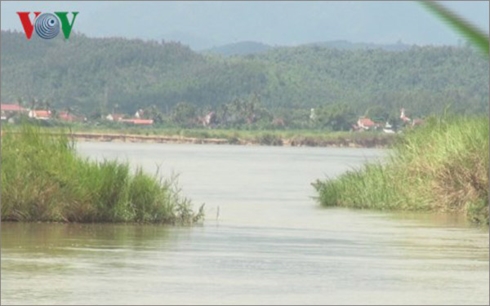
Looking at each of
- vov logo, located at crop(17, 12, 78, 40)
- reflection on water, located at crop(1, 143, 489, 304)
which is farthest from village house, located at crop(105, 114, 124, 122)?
vov logo, located at crop(17, 12, 78, 40)

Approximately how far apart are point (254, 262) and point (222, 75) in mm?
127093

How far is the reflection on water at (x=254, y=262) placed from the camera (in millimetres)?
12602

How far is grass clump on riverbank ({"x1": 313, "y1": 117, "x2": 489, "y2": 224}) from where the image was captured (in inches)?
973

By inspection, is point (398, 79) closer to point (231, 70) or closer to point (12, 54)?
point (231, 70)

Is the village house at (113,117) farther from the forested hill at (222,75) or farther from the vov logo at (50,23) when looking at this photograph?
the vov logo at (50,23)

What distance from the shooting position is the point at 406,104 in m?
113

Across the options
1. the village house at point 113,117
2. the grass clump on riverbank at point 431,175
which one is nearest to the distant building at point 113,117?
the village house at point 113,117

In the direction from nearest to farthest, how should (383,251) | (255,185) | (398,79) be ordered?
(383,251) → (255,185) → (398,79)

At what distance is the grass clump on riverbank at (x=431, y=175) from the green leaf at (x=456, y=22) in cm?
1749

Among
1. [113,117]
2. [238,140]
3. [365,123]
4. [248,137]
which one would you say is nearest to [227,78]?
[113,117]

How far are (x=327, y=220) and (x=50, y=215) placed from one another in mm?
5811

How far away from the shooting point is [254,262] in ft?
51.9

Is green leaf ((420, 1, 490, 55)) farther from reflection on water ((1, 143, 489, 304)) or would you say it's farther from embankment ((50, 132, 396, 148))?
embankment ((50, 132, 396, 148))

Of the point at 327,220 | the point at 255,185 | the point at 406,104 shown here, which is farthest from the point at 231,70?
the point at 327,220
